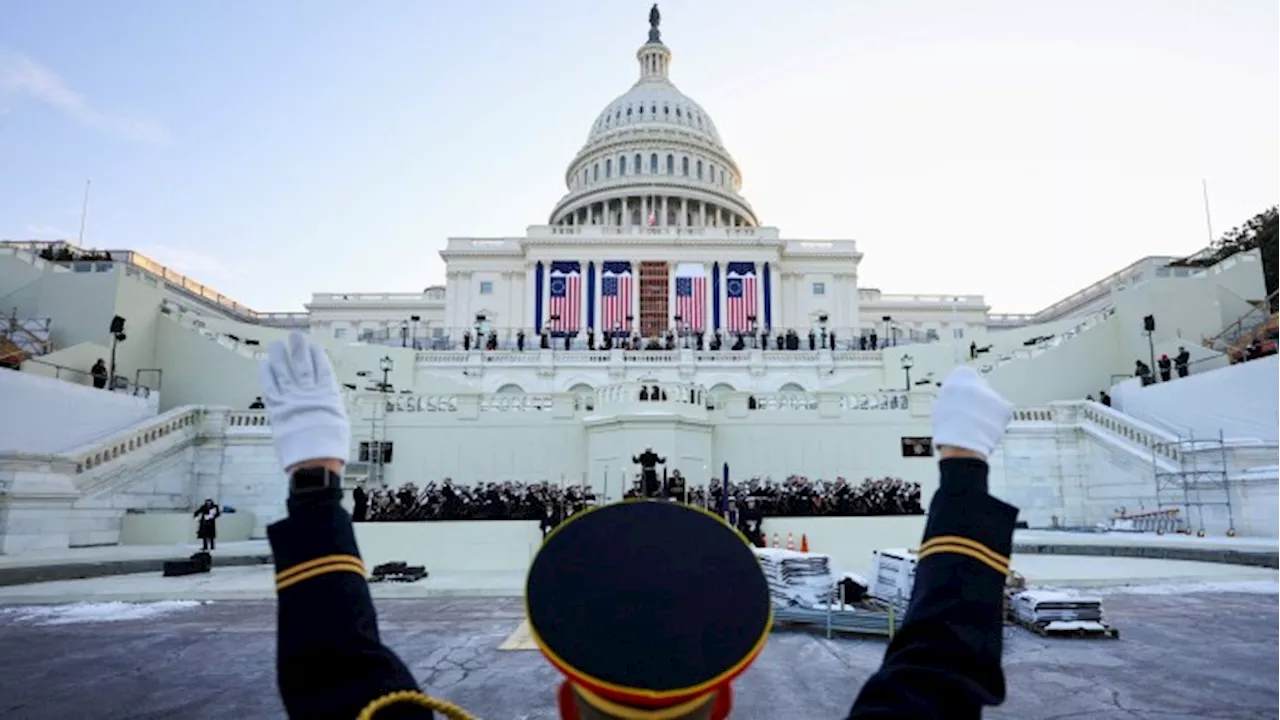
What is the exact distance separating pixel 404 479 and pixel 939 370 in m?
29.0

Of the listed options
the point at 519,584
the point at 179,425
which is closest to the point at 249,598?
the point at 519,584

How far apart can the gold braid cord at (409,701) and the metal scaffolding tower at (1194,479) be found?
25340 mm

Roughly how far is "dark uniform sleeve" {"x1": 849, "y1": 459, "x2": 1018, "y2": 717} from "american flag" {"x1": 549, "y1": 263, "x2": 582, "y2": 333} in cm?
5898

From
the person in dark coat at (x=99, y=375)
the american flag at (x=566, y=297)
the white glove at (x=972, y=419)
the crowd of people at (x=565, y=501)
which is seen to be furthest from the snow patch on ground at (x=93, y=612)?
the american flag at (x=566, y=297)

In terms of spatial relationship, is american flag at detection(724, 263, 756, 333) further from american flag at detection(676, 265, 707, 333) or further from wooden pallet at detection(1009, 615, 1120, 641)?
wooden pallet at detection(1009, 615, 1120, 641)

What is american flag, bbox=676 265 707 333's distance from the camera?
204 feet

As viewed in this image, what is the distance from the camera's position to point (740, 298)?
65.0m

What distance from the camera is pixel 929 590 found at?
1.92m

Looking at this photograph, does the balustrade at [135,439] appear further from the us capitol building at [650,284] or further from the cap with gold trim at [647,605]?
the cap with gold trim at [647,605]

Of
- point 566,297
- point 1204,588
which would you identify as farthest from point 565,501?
point 566,297

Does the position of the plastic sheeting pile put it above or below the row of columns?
below

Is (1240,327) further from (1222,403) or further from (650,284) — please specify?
(650,284)

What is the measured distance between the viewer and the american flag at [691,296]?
62.0 metres

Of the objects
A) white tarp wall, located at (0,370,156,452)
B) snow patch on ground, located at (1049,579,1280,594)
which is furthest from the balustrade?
snow patch on ground, located at (1049,579,1280,594)
